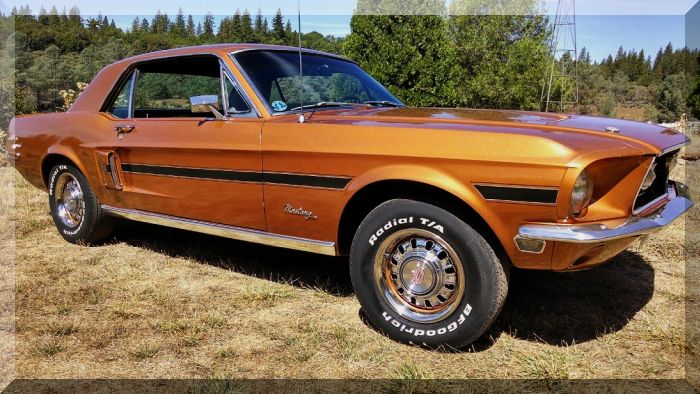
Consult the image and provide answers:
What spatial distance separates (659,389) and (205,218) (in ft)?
9.13

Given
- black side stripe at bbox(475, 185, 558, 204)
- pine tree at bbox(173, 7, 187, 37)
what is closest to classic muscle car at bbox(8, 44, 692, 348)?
black side stripe at bbox(475, 185, 558, 204)

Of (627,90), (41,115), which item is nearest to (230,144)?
(41,115)

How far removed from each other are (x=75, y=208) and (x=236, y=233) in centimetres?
209

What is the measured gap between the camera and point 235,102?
3.45 m

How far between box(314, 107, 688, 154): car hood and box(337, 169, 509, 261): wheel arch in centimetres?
32

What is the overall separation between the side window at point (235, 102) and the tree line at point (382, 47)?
0.66 m

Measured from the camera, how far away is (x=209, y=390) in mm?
2334

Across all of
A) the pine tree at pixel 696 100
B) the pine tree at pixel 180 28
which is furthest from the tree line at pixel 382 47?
the pine tree at pixel 696 100

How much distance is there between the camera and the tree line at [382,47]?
16062 mm

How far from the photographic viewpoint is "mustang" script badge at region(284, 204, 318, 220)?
306 centimetres

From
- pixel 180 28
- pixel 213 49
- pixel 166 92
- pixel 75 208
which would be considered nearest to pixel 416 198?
pixel 213 49

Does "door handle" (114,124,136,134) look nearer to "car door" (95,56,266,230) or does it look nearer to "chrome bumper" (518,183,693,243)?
"car door" (95,56,266,230)

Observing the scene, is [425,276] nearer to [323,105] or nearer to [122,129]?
[323,105]

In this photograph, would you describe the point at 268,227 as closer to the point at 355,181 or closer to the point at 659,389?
the point at 355,181
